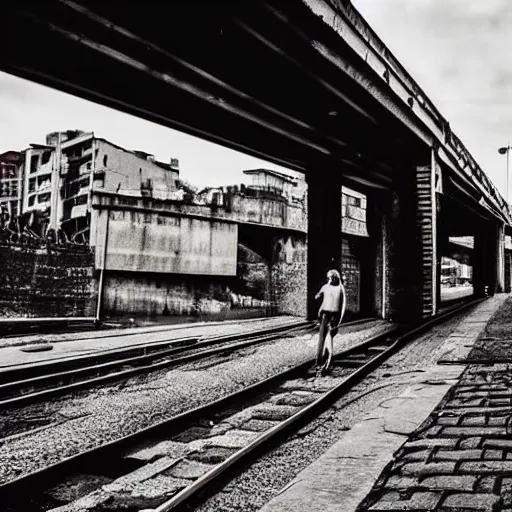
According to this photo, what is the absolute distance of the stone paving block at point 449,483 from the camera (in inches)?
161

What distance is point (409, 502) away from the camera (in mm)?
3867

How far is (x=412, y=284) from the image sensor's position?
19297 millimetres

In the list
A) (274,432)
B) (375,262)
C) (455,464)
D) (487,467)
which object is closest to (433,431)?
(455,464)

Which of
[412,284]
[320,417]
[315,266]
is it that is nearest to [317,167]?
[315,266]

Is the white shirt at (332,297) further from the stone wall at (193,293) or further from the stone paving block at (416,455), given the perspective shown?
the stone wall at (193,293)

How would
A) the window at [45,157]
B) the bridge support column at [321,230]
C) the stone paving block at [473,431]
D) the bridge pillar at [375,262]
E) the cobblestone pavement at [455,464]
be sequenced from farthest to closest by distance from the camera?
the window at [45,157] < the bridge pillar at [375,262] < the bridge support column at [321,230] < the stone paving block at [473,431] < the cobblestone pavement at [455,464]

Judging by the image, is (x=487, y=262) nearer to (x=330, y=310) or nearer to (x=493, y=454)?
(x=330, y=310)

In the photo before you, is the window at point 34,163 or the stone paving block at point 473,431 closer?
the stone paving block at point 473,431

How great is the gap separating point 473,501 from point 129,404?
17.7 feet

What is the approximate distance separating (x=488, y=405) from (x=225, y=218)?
21.5 m

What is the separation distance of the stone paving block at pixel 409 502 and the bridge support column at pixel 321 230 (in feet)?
49.0

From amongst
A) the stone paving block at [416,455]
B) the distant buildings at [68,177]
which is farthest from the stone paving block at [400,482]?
the distant buildings at [68,177]

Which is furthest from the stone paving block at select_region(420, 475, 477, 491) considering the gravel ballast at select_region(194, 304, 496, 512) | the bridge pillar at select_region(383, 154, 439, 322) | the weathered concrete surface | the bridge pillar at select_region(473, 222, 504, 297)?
the bridge pillar at select_region(473, 222, 504, 297)

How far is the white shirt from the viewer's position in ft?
33.5
